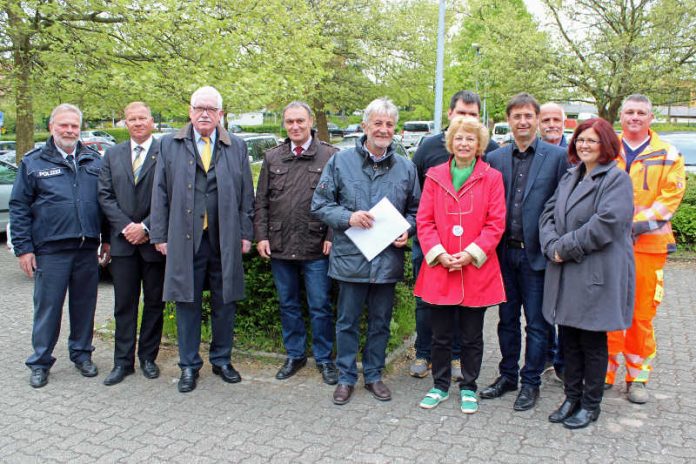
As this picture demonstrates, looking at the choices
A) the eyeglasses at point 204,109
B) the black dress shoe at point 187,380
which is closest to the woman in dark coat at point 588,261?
the eyeglasses at point 204,109

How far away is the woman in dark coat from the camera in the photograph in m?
3.83

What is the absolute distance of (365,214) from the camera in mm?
4348

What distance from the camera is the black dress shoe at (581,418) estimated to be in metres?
4.08

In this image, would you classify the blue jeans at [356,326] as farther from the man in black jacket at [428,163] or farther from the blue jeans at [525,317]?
the blue jeans at [525,317]

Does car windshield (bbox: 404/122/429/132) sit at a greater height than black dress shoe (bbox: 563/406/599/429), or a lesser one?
greater

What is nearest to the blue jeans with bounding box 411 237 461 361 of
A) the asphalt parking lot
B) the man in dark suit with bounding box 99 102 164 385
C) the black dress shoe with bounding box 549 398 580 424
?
the asphalt parking lot

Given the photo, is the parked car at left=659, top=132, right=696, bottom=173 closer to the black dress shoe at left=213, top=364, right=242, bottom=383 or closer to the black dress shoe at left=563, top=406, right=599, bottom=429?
the black dress shoe at left=563, top=406, right=599, bottom=429

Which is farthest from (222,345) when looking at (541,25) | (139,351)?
(541,25)

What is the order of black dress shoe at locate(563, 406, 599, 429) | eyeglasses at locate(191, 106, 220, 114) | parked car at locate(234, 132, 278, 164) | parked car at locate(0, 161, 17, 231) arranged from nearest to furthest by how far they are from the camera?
1. black dress shoe at locate(563, 406, 599, 429)
2. eyeglasses at locate(191, 106, 220, 114)
3. parked car at locate(0, 161, 17, 231)
4. parked car at locate(234, 132, 278, 164)

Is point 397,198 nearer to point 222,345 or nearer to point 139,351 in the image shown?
point 222,345

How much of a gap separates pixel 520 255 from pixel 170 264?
8.27ft

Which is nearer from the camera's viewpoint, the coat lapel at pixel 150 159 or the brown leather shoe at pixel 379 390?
the brown leather shoe at pixel 379 390

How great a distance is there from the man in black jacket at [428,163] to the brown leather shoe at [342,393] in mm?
672

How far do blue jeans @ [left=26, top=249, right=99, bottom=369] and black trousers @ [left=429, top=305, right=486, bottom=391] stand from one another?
9.27 feet
